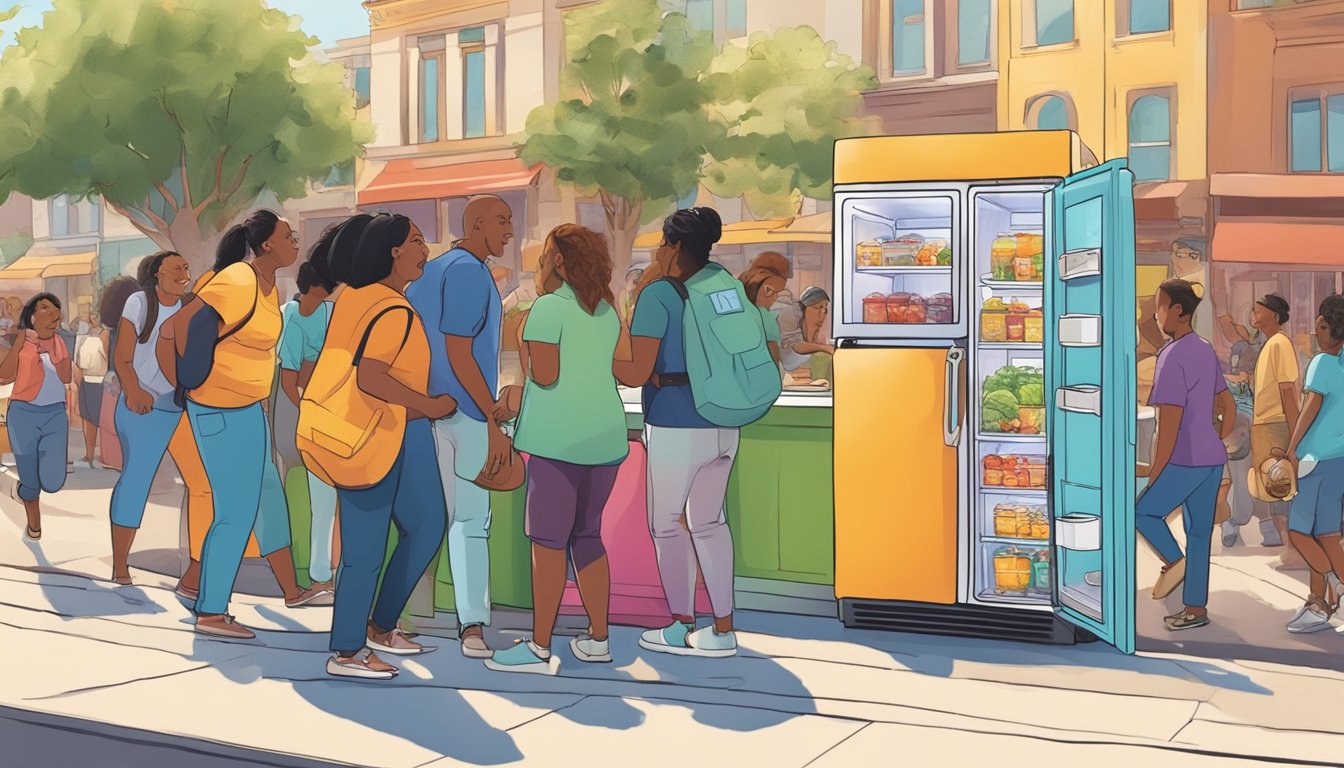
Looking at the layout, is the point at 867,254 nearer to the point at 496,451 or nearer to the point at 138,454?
the point at 496,451

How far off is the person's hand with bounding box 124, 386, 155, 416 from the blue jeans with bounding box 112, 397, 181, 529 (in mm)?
195

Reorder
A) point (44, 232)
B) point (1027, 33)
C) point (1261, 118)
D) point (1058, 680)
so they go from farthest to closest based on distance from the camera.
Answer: point (44, 232) → point (1027, 33) → point (1261, 118) → point (1058, 680)

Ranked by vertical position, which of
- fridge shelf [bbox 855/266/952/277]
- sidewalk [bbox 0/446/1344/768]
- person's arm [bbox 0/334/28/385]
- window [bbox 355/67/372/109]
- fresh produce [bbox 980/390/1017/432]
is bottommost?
sidewalk [bbox 0/446/1344/768]

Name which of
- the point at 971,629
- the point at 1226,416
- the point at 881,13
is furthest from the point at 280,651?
the point at 881,13

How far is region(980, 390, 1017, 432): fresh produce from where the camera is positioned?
6754 millimetres

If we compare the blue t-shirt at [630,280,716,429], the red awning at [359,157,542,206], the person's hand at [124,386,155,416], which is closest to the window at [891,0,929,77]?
the red awning at [359,157,542,206]

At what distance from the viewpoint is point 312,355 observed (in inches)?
282

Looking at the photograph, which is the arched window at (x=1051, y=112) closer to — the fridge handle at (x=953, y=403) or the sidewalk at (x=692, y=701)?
the fridge handle at (x=953, y=403)

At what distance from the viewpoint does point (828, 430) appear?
7000 millimetres

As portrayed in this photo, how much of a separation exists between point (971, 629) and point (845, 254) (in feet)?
6.61

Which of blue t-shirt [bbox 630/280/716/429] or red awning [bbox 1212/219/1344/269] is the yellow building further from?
blue t-shirt [bbox 630/280/716/429]

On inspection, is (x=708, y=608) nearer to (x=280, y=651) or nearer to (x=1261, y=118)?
(x=280, y=651)

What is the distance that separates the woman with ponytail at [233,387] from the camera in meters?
6.39

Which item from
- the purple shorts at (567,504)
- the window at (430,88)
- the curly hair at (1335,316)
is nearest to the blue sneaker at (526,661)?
the purple shorts at (567,504)
